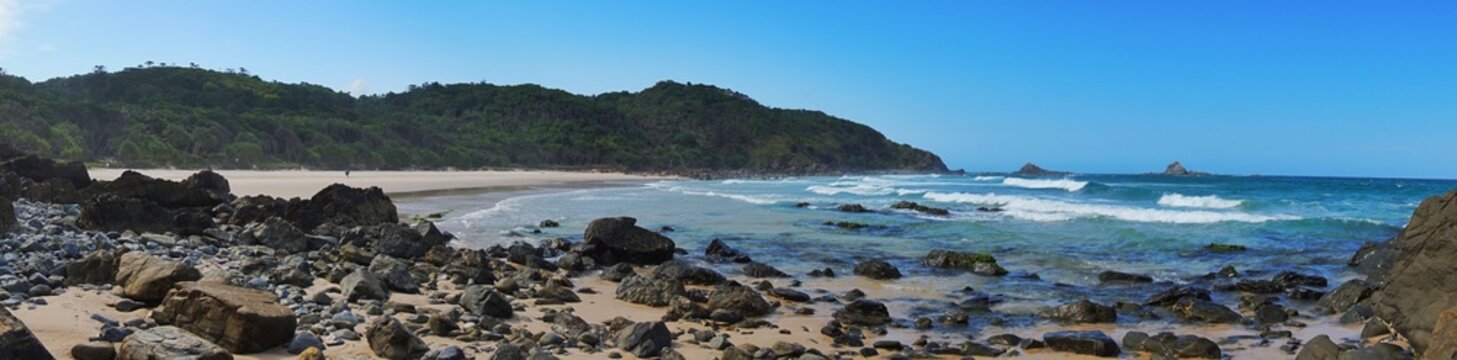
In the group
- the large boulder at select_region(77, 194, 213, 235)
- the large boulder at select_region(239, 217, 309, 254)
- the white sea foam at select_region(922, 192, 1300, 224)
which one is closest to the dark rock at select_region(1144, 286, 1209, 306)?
the large boulder at select_region(239, 217, 309, 254)

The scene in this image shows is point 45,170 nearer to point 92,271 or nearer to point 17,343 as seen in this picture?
point 92,271

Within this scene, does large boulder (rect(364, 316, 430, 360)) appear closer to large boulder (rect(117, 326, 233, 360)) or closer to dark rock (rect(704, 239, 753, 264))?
large boulder (rect(117, 326, 233, 360))

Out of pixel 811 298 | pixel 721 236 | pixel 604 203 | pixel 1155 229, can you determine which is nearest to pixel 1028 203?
pixel 1155 229

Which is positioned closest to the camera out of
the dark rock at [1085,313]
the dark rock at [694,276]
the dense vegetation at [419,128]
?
the dark rock at [1085,313]

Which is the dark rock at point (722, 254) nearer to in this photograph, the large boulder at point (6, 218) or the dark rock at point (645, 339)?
the dark rock at point (645, 339)

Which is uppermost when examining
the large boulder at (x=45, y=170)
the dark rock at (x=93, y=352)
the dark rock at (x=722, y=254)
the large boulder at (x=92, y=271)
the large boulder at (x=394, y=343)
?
the large boulder at (x=45, y=170)

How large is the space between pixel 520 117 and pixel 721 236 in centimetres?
9976

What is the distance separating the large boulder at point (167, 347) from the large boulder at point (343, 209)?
998 cm

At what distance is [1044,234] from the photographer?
19609mm

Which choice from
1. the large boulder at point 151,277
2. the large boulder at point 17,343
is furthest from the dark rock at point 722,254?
the large boulder at point 17,343

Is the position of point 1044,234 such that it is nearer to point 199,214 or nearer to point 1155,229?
point 1155,229

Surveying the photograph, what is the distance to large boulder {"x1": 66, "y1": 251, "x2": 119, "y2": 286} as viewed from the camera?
695 cm

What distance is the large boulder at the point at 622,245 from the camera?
1343 centimetres

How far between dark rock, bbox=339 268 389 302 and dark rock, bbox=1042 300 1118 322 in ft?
22.9
